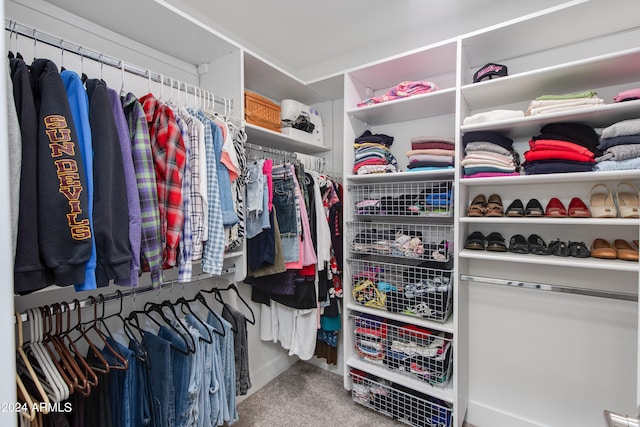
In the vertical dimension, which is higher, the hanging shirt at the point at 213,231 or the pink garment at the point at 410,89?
the pink garment at the point at 410,89

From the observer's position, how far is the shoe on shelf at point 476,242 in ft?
5.58

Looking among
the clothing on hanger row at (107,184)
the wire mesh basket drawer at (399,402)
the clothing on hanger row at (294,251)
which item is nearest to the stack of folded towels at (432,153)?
Result: the clothing on hanger row at (294,251)

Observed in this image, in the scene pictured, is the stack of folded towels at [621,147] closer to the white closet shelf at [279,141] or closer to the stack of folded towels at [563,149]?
the stack of folded towels at [563,149]

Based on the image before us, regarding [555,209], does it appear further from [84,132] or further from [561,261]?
[84,132]

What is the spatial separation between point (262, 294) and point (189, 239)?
104cm

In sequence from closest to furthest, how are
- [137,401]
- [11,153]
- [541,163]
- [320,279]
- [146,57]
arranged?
[11,153] < [137,401] < [541,163] < [146,57] < [320,279]

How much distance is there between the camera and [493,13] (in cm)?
192

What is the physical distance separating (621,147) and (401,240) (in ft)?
3.54

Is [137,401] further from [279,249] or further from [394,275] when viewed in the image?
[394,275]

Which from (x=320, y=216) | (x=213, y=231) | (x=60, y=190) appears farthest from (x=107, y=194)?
(x=320, y=216)

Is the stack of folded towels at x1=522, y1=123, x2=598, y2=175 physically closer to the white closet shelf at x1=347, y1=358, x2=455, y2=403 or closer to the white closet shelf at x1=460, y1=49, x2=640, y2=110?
the white closet shelf at x1=460, y1=49, x2=640, y2=110

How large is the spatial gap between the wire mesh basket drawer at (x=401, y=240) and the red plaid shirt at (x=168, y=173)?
113 cm

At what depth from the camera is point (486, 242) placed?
177cm

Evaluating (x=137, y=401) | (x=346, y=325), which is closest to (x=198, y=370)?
(x=137, y=401)
